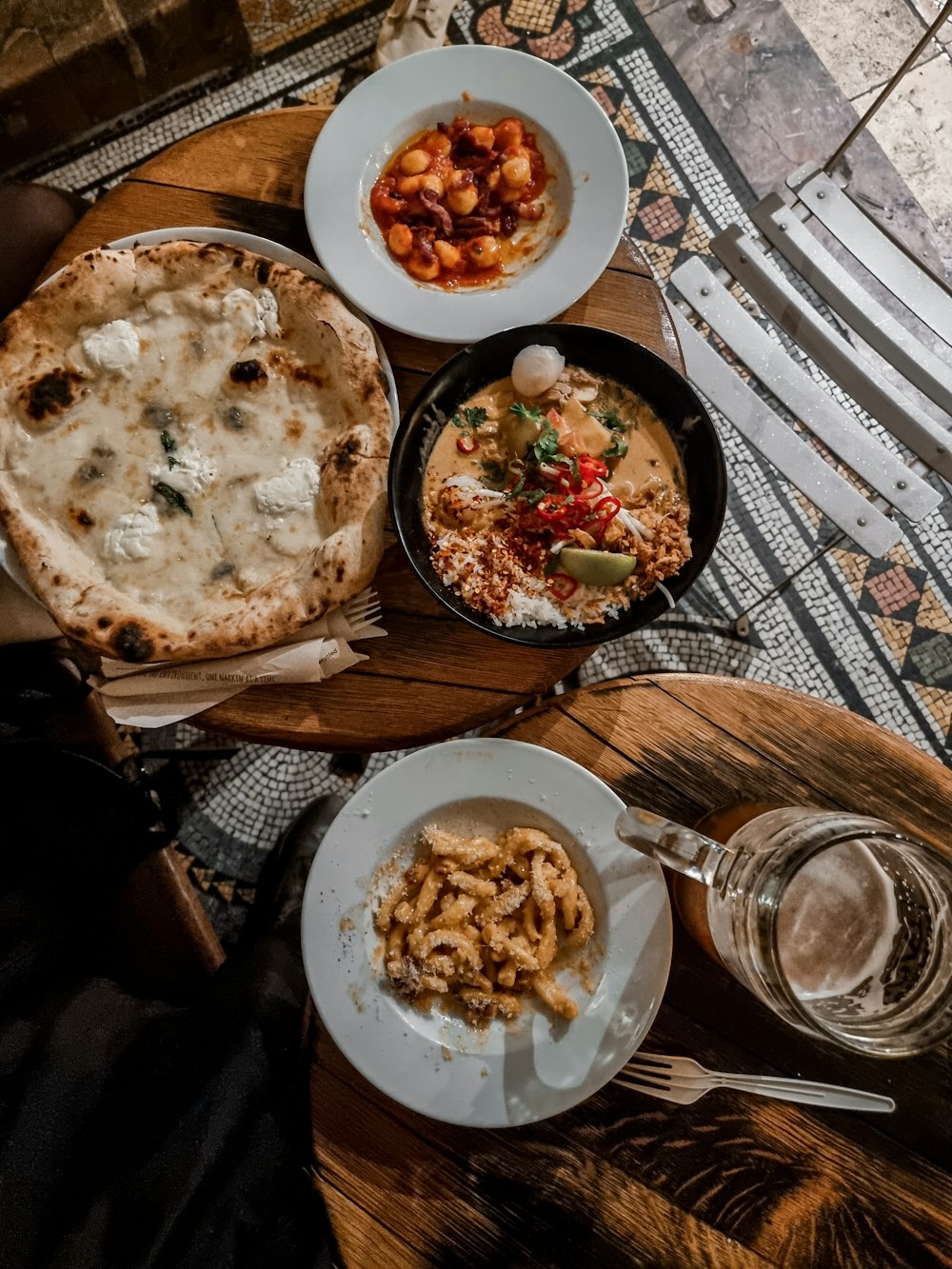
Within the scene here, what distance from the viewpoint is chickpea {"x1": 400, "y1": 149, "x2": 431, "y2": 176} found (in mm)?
2283

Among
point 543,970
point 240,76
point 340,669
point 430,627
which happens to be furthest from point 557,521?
point 240,76

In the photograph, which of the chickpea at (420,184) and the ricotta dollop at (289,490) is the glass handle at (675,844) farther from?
the chickpea at (420,184)

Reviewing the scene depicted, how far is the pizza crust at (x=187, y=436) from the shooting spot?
2074 millimetres

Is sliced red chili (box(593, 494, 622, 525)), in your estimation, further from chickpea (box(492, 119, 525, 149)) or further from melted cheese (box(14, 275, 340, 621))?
chickpea (box(492, 119, 525, 149))

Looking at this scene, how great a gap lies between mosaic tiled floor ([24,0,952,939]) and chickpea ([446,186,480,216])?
1.19 meters

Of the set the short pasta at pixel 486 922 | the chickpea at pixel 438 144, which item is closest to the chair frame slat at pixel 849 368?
the chickpea at pixel 438 144

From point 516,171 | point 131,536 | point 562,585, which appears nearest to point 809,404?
point 562,585

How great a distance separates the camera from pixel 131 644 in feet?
6.59

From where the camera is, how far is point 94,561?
2148mm

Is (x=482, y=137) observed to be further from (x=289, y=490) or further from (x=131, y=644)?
(x=131, y=644)

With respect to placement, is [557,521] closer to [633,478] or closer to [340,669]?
[633,478]

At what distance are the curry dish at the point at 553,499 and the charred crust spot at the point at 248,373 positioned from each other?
0.47 m

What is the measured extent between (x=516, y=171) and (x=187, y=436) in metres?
1.06

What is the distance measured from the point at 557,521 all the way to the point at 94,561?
1.11m
